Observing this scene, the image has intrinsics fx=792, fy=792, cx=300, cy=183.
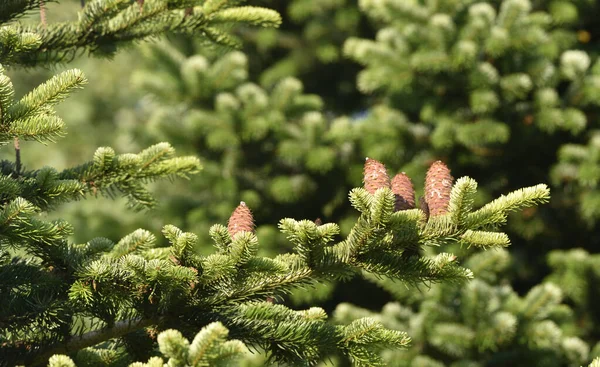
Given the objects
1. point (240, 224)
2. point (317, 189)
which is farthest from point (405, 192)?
point (317, 189)

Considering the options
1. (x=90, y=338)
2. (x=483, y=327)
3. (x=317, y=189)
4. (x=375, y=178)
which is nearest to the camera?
(x=375, y=178)

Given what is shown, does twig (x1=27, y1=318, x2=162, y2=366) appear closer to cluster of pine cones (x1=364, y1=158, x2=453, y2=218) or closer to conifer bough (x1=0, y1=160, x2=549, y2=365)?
conifer bough (x1=0, y1=160, x2=549, y2=365)

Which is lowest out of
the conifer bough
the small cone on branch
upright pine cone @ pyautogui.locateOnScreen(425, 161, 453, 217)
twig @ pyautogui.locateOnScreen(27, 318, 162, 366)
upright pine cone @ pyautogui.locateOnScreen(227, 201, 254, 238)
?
twig @ pyautogui.locateOnScreen(27, 318, 162, 366)

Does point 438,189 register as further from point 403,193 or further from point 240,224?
point 240,224

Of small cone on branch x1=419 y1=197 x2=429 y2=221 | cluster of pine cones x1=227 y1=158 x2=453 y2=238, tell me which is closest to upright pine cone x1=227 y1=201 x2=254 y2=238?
cluster of pine cones x1=227 y1=158 x2=453 y2=238

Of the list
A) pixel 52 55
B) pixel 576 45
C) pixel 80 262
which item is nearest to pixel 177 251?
pixel 80 262

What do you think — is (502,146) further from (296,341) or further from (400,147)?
(296,341)

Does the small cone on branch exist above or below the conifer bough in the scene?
above
